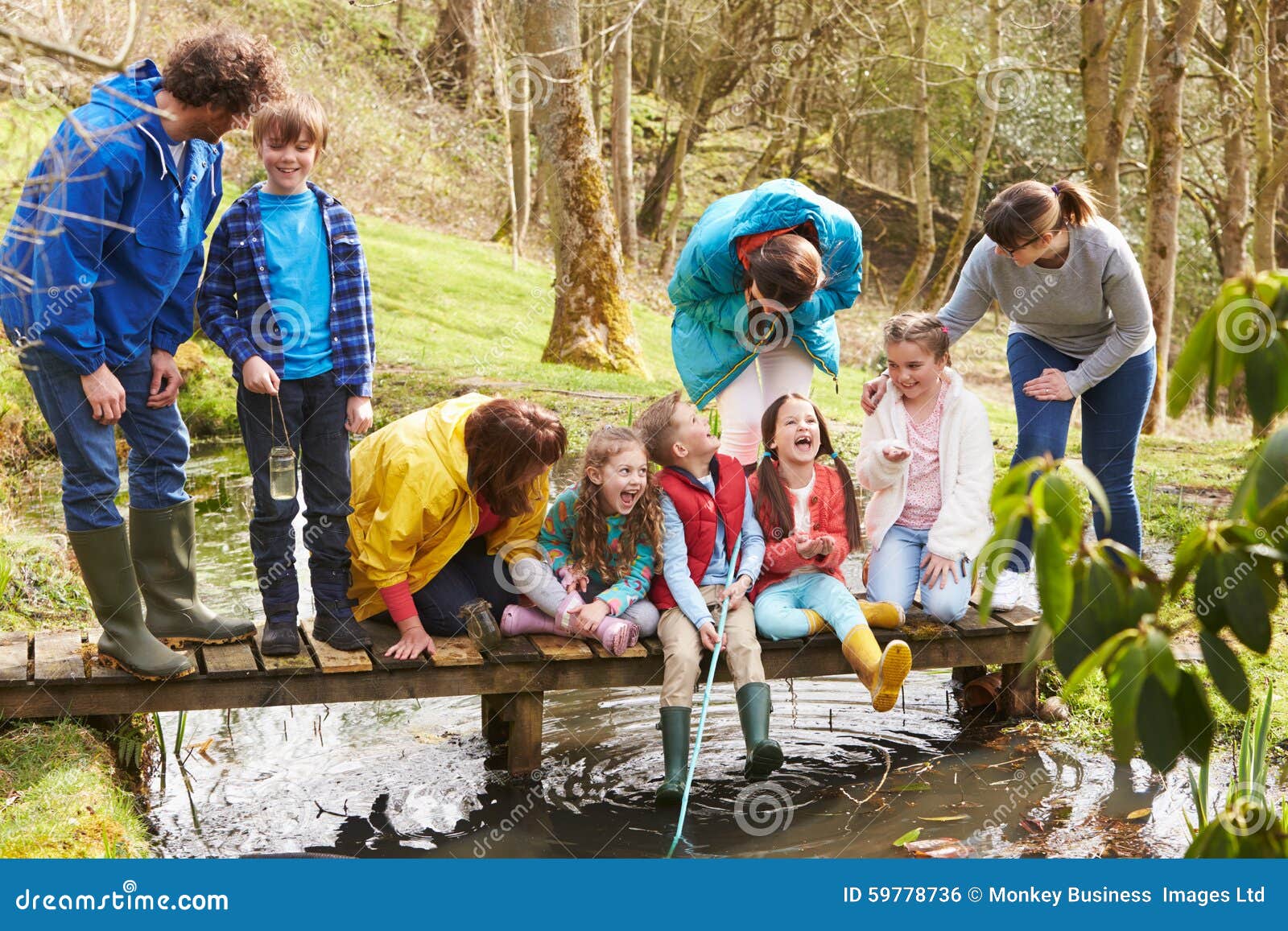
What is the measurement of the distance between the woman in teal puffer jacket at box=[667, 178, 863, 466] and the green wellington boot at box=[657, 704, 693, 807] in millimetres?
1032

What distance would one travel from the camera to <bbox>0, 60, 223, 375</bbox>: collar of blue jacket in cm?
300

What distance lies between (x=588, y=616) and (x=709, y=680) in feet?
1.35

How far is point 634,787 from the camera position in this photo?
3.77 metres

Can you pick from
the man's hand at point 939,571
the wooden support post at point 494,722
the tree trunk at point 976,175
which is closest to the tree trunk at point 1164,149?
the tree trunk at point 976,175

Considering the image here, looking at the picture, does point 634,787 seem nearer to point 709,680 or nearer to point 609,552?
point 709,680

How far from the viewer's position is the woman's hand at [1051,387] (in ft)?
13.2

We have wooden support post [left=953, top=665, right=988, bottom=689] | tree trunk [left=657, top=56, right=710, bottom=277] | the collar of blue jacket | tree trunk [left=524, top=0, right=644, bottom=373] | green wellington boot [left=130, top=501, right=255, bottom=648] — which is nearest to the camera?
the collar of blue jacket

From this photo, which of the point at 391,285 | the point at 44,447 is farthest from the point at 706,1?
the point at 44,447

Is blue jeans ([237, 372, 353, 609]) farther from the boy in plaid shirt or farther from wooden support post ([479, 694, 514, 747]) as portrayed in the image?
wooden support post ([479, 694, 514, 747])

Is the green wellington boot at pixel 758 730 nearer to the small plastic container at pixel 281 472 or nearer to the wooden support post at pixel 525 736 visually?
the wooden support post at pixel 525 736

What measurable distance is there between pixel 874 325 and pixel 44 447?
1375cm

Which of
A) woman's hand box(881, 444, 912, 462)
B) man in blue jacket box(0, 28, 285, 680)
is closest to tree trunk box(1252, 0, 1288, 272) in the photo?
woman's hand box(881, 444, 912, 462)

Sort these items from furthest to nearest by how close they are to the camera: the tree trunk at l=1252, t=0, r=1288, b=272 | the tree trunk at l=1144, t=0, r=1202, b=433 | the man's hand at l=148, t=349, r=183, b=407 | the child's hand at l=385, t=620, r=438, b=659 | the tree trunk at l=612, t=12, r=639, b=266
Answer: the tree trunk at l=612, t=12, r=639, b=266 → the tree trunk at l=1252, t=0, r=1288, b=272 → the tree trunk at l=1144, t=0, r=1202, b=433 → the child's hand at l=385, t=620, r=438, b=659 → the man's hand at l=148, t=349, r=183, b=407

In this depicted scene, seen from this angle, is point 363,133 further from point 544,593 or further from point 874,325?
point 544,593
